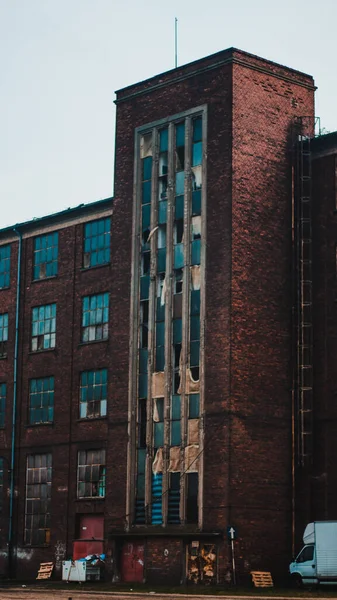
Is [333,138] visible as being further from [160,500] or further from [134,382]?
[160,500]

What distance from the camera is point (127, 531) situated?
160 feet

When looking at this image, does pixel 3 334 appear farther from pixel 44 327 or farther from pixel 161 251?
pixel 161 251

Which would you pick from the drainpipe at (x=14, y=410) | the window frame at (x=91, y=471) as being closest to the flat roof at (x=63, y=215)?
the drainpipe at (x=14, y=410)

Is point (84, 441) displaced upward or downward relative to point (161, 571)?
upward

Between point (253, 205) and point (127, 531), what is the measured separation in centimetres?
1403

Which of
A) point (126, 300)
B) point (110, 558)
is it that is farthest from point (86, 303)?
point (110, 558)

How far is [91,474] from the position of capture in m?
53.6

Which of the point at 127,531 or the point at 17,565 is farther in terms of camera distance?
the point at 17,565

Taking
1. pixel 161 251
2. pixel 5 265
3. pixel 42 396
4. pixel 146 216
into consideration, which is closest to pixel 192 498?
pixel 161 251

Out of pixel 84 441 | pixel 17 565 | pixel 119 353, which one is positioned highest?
pixel 119 353

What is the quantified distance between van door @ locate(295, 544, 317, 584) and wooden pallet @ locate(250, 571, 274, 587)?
1342 mm

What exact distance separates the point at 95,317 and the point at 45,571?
1153 centimetres

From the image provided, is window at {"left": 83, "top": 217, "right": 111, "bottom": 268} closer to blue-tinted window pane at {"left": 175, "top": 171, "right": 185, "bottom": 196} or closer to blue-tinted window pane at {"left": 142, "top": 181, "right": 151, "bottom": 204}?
blue-tinted window pane at {"left": 142, "top": 181, "right": 151, "bottom": 204}

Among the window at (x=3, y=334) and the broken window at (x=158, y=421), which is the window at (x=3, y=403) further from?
the broken window at (x=158, y=421)
